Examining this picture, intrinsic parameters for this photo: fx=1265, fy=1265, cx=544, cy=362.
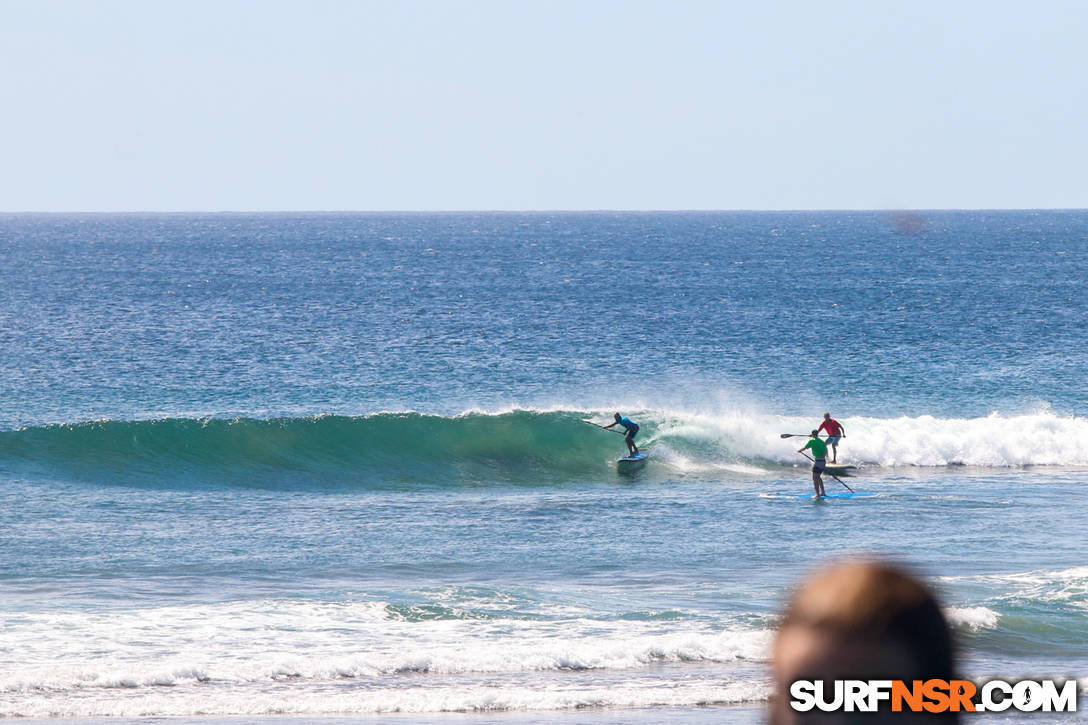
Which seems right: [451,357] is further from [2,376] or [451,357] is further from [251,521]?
[251,521]

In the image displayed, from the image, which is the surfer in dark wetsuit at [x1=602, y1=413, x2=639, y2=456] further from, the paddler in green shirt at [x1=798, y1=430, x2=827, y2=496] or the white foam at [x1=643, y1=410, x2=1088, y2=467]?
the paddler in green shirt at [x1=798, y1=430, x2=827, y2=496]

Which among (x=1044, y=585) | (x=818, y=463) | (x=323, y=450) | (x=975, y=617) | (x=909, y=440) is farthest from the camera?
(x=909, y=440)

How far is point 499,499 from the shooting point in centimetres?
2608

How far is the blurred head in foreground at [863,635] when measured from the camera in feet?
4.32

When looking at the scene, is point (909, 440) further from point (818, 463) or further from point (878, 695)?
point (878, 695)

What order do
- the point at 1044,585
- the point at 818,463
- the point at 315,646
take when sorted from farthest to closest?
the point at 818,463, the point at 1044,585, the point at 315,646

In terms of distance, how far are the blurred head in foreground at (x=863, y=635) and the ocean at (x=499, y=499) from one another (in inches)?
421

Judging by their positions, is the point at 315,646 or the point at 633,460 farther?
the point at 633,460

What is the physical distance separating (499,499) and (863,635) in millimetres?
24909

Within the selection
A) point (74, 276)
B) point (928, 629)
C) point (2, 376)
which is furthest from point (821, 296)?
point (928, 629)

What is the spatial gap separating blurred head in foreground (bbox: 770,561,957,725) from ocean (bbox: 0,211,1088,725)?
35.0 ft

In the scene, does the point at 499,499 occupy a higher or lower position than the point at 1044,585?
lower

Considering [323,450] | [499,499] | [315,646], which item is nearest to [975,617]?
[315,646]

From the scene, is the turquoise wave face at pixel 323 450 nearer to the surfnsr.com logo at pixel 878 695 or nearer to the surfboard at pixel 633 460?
the surfboard at pixel 633 460
